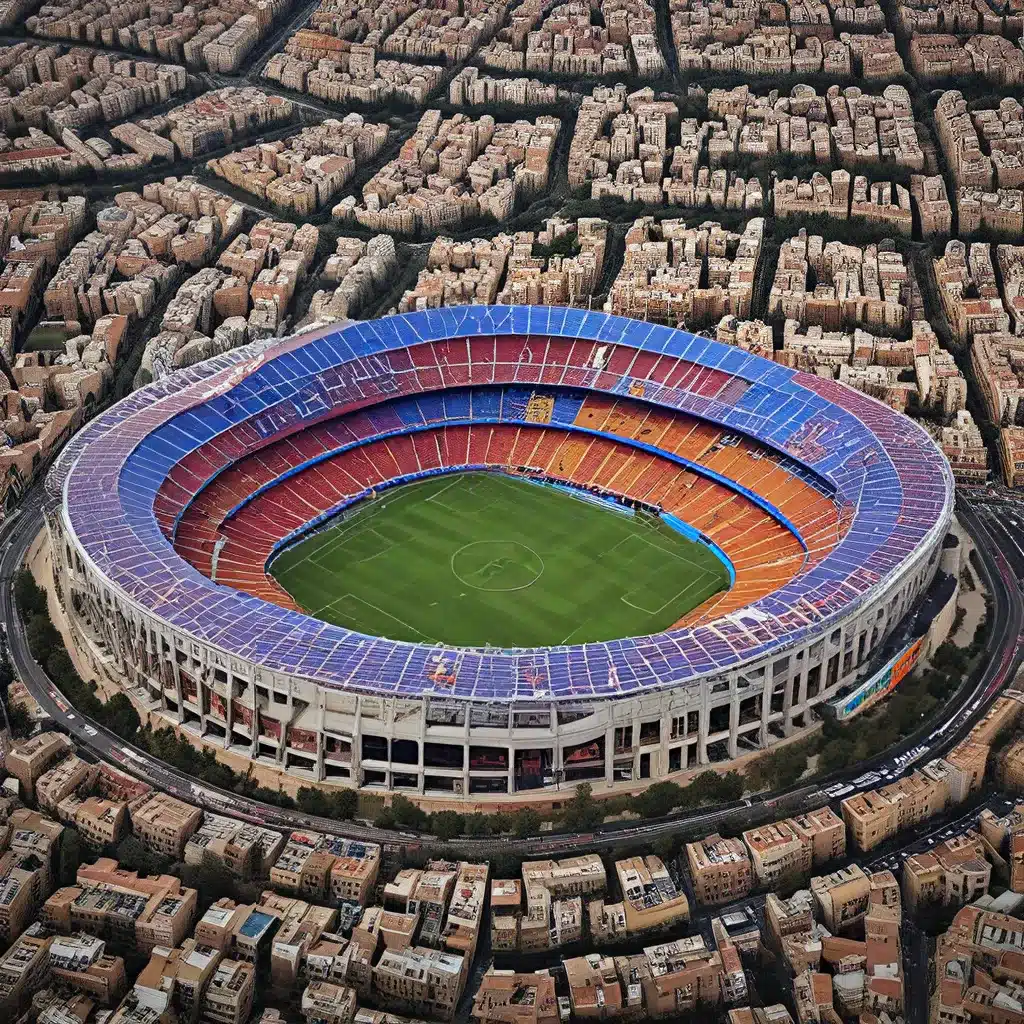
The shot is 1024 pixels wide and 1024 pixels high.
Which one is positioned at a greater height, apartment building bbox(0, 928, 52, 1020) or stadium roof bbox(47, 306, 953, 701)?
stadium roof bbox(47, 306, 953, 701)

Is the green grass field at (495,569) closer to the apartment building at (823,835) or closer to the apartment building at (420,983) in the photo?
the apartment building at (823,835)

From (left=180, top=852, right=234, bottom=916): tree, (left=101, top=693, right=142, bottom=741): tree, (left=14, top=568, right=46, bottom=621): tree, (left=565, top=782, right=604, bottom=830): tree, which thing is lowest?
(left=14, top=568, right=46, bottom=621): tree

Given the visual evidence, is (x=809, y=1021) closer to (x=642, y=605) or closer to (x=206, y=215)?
(x=642, y=605)

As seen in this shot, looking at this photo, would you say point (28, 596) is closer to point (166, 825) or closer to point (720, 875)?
point (166, 825)

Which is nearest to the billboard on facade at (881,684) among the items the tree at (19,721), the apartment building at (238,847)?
the apartment building at (238,847)

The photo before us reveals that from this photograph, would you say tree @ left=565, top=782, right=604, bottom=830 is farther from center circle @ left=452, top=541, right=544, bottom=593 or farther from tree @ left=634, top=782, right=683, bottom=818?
center circle @ left=452, top=541, right=544, bottom=593

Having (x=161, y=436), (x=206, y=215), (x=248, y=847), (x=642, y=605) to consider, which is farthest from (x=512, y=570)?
(x=206, y=215)

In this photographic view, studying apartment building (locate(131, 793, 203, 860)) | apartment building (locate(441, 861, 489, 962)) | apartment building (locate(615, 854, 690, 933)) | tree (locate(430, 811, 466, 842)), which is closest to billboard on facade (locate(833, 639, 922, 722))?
apartment building (locate(615, 854, 690, 933))
